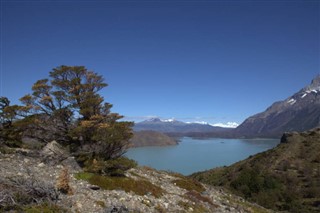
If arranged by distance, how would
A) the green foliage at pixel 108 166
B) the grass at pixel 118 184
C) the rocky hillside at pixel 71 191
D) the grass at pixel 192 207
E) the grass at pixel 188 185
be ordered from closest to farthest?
the rocky hillside at pixel 71 191
the grass at pixel 192 207
the grass at pixel 118 184
the green foliage at pixel 108 166
the grass at pixel 188 185

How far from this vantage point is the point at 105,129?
23.8 metres

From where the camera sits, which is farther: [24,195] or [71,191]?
[71,191]

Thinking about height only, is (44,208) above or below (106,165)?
below

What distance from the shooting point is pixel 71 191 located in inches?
587

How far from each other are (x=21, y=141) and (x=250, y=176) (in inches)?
2148

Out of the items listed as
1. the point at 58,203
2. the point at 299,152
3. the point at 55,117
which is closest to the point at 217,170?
the point at 299,152

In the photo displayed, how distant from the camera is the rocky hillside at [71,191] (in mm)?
12805

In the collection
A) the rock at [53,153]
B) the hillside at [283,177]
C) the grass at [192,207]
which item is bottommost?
the hillside at [283,177]

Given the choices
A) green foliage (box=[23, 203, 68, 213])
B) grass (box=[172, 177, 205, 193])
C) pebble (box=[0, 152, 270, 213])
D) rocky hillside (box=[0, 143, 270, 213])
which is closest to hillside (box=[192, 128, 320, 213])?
grass (box=[172, 177, 205, 193])

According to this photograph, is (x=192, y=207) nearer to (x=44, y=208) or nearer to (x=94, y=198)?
(x=94, y=198)

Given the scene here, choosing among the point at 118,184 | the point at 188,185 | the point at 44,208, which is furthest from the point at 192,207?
the point at 44,208

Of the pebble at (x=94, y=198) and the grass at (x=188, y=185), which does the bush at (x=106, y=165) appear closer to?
the pebble at (x=94, y=198)

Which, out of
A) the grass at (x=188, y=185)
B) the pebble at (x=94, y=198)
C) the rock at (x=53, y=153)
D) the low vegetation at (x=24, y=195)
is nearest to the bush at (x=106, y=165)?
the rock at (x=53, y=153)

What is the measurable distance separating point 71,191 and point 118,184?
4609mm
